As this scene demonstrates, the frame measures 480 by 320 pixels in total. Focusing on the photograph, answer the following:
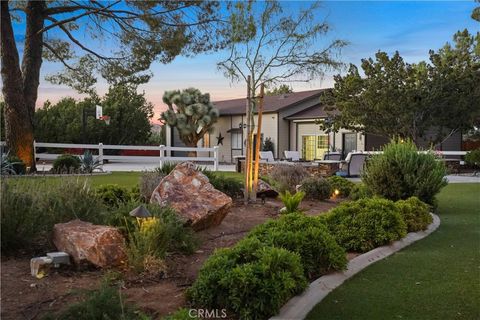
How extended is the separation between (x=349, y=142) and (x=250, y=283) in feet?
87.4

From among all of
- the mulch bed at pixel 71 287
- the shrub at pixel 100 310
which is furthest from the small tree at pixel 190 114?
the shrub at pixel 100 310

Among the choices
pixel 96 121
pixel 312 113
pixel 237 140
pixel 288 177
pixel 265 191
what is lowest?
pixel 265 191

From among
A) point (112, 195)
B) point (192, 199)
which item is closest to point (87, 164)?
point (112, 195)

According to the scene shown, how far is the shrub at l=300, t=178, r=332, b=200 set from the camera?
10734mm

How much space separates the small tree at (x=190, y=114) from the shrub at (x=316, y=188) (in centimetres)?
2409

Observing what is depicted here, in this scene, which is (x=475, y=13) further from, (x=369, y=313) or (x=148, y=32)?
(x=369, y=313)

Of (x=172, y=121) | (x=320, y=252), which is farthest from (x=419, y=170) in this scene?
(x=172, y=121)

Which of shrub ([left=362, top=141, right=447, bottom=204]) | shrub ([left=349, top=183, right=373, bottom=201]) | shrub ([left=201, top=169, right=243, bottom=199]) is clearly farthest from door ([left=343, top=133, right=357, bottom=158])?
shrub ([left=201, top=169, right=243, bottom=199])

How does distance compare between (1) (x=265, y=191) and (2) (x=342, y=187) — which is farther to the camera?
(2) (x=342, y=187)

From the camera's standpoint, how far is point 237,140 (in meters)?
35.4

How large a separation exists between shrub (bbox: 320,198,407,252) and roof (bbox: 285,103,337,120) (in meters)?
21.7

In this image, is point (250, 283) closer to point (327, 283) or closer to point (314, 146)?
point (327, 283)

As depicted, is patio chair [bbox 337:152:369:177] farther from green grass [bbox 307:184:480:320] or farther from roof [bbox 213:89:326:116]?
roof [bbox 213:89:326:116]

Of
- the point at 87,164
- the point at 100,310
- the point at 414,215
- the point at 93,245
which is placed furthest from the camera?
the point at 87,164
